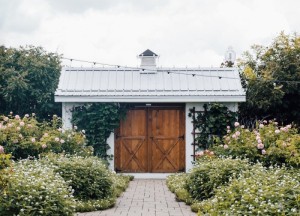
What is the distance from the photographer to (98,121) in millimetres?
16250

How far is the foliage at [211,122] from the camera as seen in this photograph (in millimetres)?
16250

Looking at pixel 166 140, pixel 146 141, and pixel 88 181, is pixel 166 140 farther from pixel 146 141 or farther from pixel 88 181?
pixel 88 181

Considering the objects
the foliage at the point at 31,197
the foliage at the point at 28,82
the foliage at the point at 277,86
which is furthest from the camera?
the foliage at the point at 28,82

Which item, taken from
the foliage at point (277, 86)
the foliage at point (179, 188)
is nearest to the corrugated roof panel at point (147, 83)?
the foliage at point (277, 86)

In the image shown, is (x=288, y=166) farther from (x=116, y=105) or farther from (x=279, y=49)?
(x=279, y=49)

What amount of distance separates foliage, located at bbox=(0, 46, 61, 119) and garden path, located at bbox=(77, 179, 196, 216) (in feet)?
21.1

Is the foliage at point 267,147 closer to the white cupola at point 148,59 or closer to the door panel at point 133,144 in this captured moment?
the door panel at point 133,144

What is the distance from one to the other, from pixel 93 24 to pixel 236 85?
4.64m

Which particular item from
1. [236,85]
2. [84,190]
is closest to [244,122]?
[236,85]

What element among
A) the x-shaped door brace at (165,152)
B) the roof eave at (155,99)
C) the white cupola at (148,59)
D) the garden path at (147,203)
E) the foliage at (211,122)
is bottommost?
the garden path at (147,203)

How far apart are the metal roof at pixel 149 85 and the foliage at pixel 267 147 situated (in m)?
3.13

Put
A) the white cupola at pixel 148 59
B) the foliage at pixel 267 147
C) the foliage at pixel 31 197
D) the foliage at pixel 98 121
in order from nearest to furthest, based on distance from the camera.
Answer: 1. the foliage at pixel 31 197
2. the foliage at pixel 267 147
3. the foliage at pixel 98 121
4. the white cupola at pixel 148 59

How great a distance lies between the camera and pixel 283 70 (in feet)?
62.6

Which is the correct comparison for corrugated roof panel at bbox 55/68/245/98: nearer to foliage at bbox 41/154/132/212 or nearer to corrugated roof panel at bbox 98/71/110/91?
corrugated roof panel at bbox 98/71/110/91
